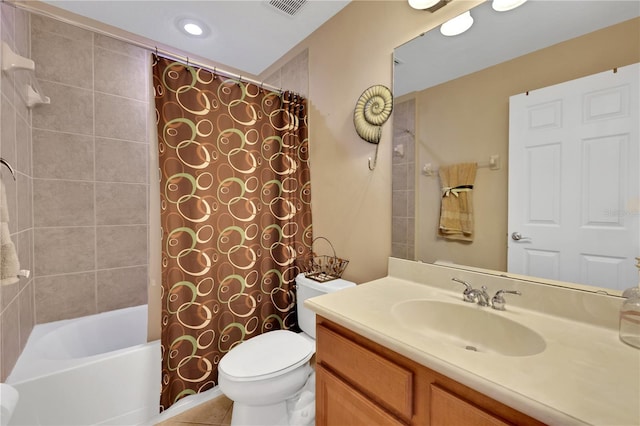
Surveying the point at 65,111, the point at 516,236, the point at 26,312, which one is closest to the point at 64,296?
the point at 26,312

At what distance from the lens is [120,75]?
1913 millimetres

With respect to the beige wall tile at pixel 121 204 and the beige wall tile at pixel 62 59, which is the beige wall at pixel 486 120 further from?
the beige wall tile at pixel 62 59

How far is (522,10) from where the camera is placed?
98 cm

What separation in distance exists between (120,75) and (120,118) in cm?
32

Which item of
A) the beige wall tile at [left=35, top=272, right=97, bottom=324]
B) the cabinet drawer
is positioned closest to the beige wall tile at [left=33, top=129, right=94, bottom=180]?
the beige wall tile at [left=35, top=272, right=97, bottom=324]

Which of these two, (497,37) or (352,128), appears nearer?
(497,37)

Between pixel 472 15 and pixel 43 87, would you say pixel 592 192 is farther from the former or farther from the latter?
pixel 43 87

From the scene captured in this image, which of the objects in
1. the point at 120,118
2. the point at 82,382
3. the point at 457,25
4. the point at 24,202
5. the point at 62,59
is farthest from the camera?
the point at 120,118

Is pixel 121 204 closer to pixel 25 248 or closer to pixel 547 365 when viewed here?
pixel 25 248

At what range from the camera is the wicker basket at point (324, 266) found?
65.3 inches

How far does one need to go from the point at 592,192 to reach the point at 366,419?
3.36ft

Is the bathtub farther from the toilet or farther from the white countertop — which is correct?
the white countertop

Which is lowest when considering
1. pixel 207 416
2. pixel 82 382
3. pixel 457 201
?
pixel 207 416

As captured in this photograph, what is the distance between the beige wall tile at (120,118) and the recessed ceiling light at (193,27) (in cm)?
65
